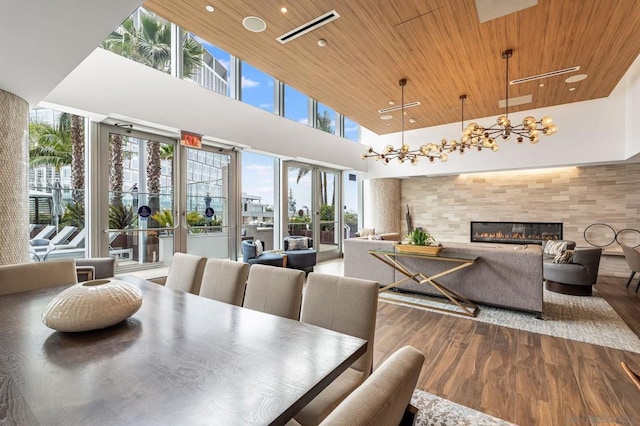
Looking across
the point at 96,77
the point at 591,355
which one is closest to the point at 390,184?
the point at 591,355

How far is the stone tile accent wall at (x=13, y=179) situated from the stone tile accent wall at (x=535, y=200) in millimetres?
7836

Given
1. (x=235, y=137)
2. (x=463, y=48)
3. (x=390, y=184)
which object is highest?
(x=463, y=48)

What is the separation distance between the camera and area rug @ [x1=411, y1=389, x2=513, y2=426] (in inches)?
72.1

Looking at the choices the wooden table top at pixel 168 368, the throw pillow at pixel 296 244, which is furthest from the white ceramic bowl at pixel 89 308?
the throw pillow at pixel 296 244

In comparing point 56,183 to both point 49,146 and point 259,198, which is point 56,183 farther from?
point 259,198

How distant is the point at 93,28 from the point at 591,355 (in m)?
4.66

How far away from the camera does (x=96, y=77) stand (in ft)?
11.5

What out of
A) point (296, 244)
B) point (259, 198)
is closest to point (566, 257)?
point (296, 244)

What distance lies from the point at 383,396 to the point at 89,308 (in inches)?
52.1

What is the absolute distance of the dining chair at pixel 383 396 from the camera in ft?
1.77

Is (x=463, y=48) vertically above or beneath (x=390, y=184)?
above

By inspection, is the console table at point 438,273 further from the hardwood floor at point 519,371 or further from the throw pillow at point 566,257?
the throw pillow at point 566,257

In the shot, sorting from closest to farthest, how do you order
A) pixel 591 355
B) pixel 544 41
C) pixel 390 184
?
pixel 591 355, pixel 544 41, pixel 390 184

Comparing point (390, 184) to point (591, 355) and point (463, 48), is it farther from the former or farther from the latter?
point (591, 355)
